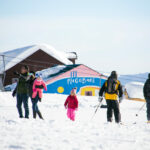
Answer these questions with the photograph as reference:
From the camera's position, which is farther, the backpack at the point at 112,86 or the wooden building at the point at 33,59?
the wooden building at the point at 33,59

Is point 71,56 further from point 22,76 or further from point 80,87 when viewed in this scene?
point 22,76

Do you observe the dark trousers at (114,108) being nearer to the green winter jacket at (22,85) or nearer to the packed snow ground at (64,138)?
the packed snow ground at (64,138)

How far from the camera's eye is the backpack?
312 inches

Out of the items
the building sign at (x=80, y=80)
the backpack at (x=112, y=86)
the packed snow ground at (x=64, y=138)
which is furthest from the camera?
the building sign at (x=80, y=80)

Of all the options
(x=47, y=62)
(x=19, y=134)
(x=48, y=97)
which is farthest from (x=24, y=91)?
(x=47, y=62)

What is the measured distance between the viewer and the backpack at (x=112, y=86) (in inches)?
312

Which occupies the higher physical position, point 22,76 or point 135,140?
point 22,76

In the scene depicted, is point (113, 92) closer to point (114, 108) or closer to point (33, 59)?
point (114, 108)

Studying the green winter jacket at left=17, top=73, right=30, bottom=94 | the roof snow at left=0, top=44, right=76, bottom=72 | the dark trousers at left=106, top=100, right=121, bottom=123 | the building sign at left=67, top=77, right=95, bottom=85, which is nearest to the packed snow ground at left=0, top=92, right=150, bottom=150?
the green winter jacket at left=17, top=73, right=30, bottom=94

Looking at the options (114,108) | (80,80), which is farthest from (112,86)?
(80,80)

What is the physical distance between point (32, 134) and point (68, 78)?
26.4 m

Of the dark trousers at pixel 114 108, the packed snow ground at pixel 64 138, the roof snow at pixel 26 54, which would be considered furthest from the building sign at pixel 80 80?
the packed snow ground at pixel 64 138

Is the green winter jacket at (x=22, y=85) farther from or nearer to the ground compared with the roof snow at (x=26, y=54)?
nearer to the ground

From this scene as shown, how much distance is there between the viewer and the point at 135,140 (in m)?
5.07
